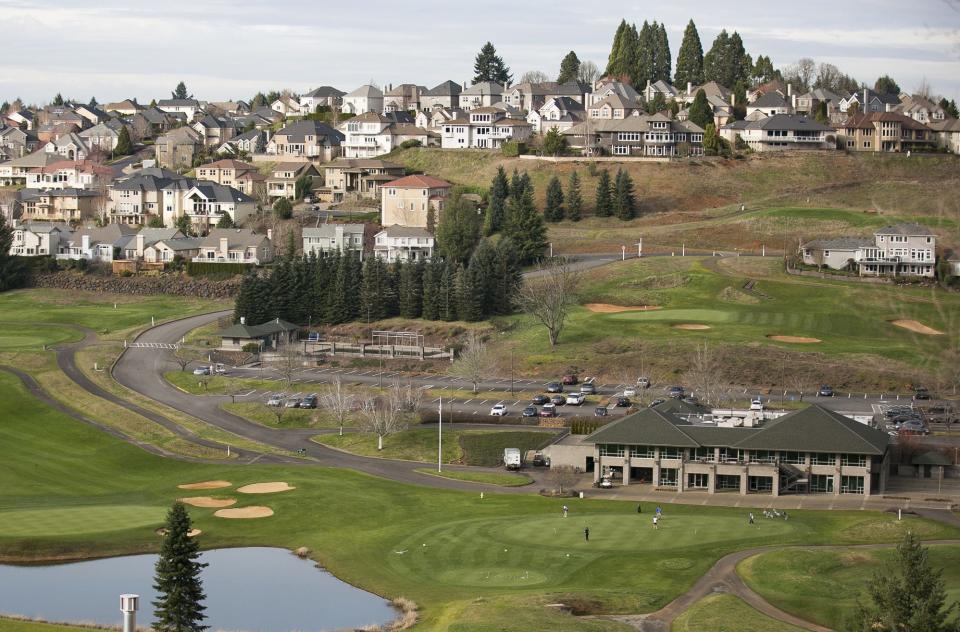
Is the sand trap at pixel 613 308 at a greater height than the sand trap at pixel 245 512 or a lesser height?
greater

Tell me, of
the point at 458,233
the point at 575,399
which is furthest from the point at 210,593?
the point at 458,233

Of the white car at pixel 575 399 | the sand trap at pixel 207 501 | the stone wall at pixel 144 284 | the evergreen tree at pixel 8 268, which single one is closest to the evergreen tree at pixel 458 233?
the stone wall at pixel 144 284

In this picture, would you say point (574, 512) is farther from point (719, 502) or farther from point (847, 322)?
point (847, 322)

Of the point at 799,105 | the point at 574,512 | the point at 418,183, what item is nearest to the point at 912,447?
the point at 574,512

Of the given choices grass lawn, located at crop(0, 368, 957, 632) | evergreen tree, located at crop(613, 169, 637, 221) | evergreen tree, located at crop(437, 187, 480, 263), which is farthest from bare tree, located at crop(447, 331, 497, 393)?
evergreen tree, located at crop(613, 169, 637, 221)

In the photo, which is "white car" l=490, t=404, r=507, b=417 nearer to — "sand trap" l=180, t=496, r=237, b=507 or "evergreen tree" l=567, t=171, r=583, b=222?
"sand trap" l=180, t=496, r=237, b=507

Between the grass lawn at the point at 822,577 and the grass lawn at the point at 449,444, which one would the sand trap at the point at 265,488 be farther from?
the grass lawn at the point at 822,577

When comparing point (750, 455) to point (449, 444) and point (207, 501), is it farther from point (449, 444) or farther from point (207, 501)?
point (207, 501)
